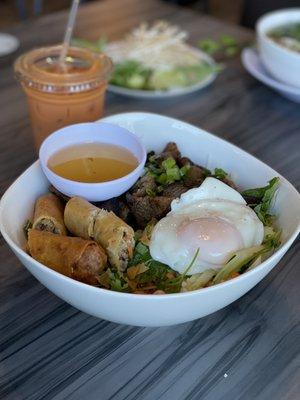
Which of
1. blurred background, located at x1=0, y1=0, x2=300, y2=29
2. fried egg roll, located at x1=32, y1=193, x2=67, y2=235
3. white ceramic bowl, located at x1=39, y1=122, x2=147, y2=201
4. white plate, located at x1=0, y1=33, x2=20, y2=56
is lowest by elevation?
blurred background, located at x1=0, y1=0, x2=300, y2=29

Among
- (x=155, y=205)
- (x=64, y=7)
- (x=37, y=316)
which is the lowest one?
(x=64, y=7)

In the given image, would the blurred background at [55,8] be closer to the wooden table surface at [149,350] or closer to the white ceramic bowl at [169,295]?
the white ceramic bowl at [169,295]

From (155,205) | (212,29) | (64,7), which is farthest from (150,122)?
(64,7)

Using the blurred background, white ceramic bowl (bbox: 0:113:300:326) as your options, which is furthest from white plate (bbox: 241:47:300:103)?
the blurred background

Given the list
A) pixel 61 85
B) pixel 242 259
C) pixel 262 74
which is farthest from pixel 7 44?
pixel 242 259

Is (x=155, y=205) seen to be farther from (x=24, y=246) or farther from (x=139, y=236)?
(x=24, y=246)

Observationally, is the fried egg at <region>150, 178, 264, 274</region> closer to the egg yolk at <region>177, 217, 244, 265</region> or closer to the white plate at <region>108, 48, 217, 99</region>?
the egg yolk at <region>177, 217, 244, 265</region>
